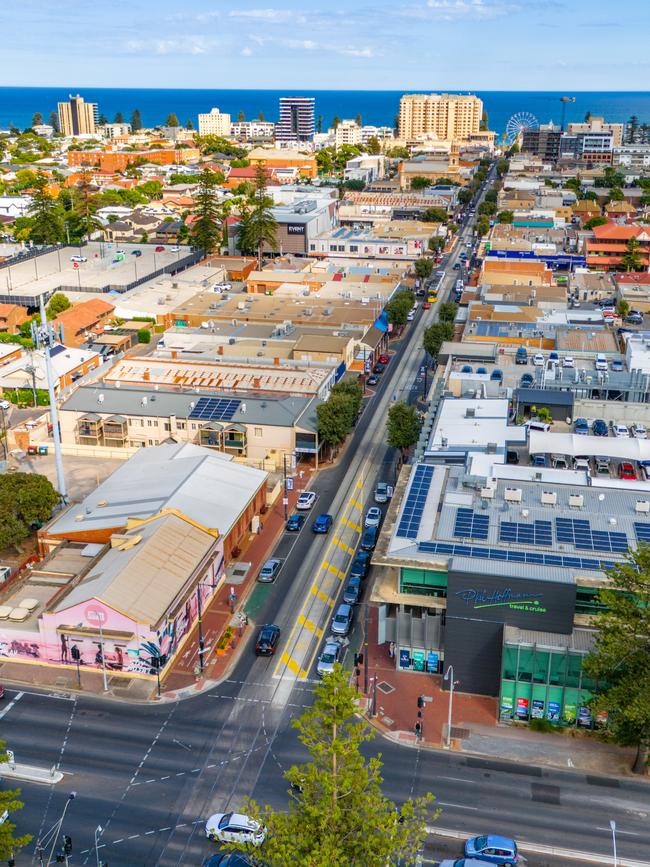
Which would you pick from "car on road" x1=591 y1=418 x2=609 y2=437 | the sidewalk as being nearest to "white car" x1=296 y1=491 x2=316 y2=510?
the sidewalk

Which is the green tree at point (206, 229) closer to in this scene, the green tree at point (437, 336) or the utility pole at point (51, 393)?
the green tree at point (437, 336)

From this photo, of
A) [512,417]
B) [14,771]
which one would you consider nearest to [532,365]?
[512,417]

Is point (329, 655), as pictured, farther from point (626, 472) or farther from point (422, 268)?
point (422, 268)

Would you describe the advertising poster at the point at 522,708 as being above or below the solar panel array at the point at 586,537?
below

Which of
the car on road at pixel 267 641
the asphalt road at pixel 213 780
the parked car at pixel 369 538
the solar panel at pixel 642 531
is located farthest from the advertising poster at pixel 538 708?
the parked car at pixel 369 538

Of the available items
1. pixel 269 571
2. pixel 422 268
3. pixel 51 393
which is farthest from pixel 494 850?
pixel 422 268

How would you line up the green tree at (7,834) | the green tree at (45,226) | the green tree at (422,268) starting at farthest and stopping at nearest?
the green tree at (45,226) → the green tree at (422,268) → the green tree at (7,834)
